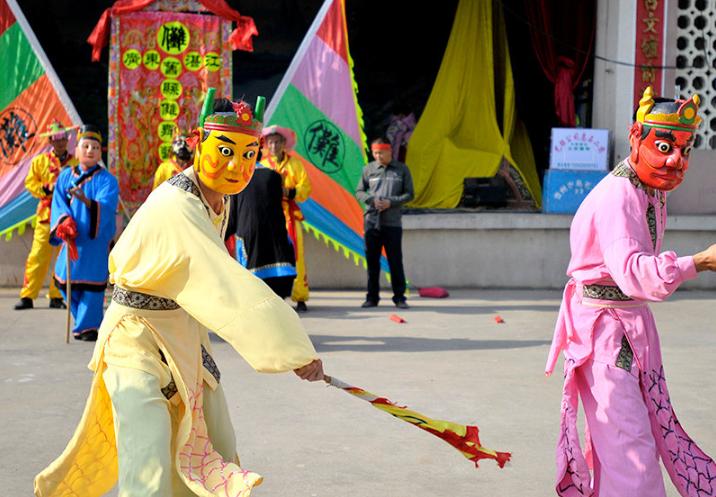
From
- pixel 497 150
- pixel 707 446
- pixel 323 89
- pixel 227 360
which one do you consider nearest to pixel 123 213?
pixel 323 89

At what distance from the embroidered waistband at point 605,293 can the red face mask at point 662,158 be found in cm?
40

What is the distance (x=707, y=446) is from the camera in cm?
432

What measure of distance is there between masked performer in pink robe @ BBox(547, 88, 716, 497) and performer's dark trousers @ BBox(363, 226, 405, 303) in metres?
5.22

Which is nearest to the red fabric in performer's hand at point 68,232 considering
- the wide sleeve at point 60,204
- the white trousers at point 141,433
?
the wide sleeve at point 60,204

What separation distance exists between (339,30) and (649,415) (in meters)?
6.54

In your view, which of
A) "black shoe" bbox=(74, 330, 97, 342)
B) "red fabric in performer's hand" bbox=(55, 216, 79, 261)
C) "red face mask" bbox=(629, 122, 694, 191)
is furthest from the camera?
"black shoe" bbox=(74, 330, 97, 342)

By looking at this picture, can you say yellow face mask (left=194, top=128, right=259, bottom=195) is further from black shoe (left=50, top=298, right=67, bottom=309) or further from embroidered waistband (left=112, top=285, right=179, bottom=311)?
black shoe (left=50, top=298, right=67, bottom=309)

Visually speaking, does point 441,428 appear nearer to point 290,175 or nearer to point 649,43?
point 290,175

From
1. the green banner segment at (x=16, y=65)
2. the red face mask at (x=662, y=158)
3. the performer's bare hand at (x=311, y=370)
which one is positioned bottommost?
the performer's bare hand at (x=311, y=370)

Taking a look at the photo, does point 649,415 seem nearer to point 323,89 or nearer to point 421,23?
point 323,89

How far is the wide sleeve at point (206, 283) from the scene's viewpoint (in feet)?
7.98

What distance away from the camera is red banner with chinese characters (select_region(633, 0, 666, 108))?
31.5ft

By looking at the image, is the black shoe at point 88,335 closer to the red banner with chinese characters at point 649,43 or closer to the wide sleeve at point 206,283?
the wide sleeve at point 206,283

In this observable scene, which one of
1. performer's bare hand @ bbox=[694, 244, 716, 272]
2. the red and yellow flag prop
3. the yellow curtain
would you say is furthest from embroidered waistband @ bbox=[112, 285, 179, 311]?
the yellow curtain
